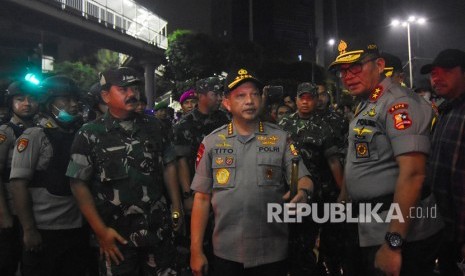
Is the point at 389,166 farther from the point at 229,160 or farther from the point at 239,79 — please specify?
the point at 239,79

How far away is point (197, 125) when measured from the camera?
203 inches

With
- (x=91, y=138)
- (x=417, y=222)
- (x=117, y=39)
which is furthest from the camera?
(x=117, y=39)

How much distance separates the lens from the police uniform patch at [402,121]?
110 inches

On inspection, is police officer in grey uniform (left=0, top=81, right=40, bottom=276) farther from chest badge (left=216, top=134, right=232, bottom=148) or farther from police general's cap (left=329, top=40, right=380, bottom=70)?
police general's cap (left=329, top=40, right=380, bottom=70)

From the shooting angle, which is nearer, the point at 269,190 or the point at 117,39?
the point at 269,190

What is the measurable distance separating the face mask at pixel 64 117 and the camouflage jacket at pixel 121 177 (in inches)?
28.3

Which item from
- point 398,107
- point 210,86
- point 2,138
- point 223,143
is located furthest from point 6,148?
point 398,107

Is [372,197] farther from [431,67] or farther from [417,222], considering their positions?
[431,67]

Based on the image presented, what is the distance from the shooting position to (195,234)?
314 centimetres

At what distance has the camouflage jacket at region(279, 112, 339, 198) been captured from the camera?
202 inches

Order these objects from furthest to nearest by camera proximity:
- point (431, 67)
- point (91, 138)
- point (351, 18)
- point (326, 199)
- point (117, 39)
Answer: point (351, 18)
point (117, 39)
point (326, 199)
point (431, 67)
point (91, 138)

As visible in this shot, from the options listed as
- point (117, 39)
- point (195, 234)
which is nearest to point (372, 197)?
point (195, 234)

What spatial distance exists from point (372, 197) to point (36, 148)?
10.0 ft

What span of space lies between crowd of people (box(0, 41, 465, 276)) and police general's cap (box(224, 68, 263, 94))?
12mm
